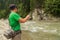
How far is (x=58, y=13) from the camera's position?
28.8m

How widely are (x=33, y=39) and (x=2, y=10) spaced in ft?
89.5

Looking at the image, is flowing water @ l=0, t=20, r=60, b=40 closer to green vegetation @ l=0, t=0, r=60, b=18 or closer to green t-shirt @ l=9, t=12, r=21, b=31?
green t-shirt @ l=9, t=12, r=21, b=31

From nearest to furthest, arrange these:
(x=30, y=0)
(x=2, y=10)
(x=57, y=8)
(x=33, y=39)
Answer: (x=33, y=39), (x=57, y=8), (x=30, y=0), (x=2, y=10)

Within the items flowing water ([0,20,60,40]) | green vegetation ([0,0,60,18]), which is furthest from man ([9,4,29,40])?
green vegetation ([0,0,60,18])

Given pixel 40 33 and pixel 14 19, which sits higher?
pixel 14 19

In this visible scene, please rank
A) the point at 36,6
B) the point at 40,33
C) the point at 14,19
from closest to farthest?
the point at 14,19 < the point at 40,33 < the point at 36,6

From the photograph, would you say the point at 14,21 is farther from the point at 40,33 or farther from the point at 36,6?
the point at 36,6

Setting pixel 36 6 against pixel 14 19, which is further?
pixel 36 6

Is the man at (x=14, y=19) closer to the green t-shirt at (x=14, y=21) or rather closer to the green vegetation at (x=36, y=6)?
the green t-shirt at (x=14, y=21)

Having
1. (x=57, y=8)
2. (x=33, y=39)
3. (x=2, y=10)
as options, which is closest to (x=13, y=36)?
(x=33, y=39)

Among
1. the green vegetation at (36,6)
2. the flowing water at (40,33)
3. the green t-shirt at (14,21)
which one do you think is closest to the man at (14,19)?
the green t-shirt at (14,21)

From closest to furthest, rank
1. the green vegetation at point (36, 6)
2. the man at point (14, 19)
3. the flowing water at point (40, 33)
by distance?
the man at point (14, 19) → the flowing water at point (40, 33) → the green vegetation at point (36, 6)

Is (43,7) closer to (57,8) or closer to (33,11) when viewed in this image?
(33,11)

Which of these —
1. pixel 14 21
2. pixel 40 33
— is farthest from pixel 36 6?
pixel 14 21
